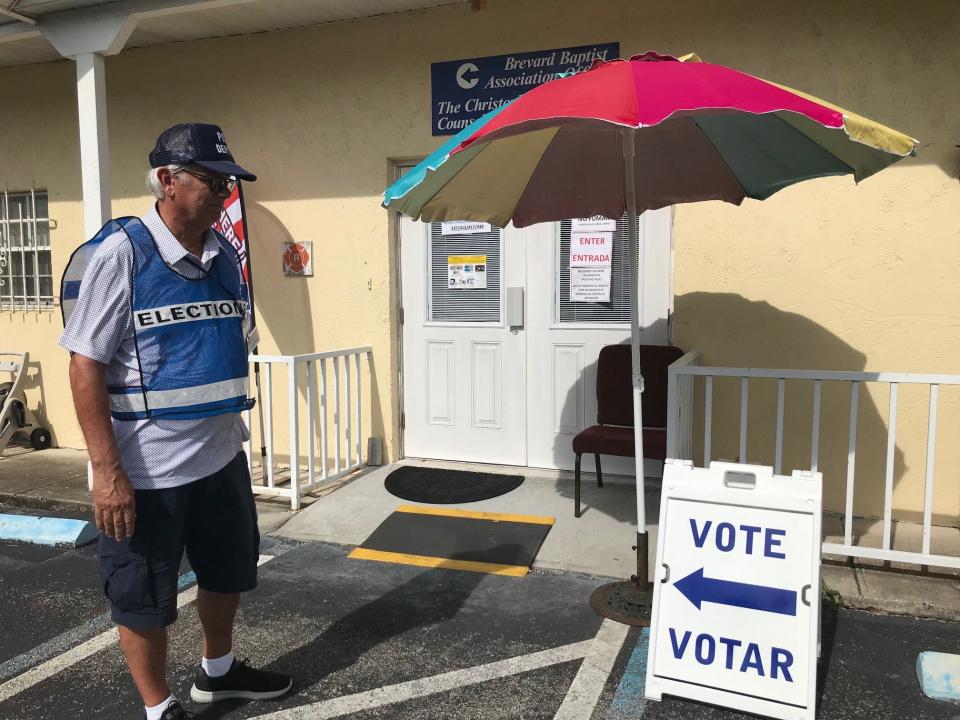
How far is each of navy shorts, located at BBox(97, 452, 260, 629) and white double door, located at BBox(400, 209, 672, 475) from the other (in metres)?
3.10

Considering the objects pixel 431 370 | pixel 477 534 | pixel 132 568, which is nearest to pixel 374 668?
→ pixel 132 568

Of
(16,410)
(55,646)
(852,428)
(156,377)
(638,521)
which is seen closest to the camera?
(156,377)

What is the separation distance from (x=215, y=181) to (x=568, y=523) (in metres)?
2.98

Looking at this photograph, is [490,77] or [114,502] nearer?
[114,502]

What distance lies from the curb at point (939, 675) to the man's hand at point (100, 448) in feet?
9.43

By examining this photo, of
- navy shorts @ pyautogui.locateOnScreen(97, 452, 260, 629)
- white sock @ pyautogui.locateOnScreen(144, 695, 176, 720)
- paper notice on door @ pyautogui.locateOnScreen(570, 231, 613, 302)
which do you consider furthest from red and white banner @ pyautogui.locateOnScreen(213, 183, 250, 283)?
white sock @ pyautogui.locateOnScreen(144, 695, 176, 720)

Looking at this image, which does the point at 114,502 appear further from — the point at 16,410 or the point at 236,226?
the point at 16,410

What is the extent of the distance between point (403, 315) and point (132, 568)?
3708 mm

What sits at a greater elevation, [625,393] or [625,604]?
[625,393]

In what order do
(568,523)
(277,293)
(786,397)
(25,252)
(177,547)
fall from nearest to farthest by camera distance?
(177,547)
(568,523)
(786,397)
(277,293)
(25,252)

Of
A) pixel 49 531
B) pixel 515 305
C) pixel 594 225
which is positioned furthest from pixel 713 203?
pixel 49 531

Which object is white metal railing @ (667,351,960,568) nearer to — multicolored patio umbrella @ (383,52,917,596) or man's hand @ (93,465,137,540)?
multicolored patio umbrella @ (383,52,917,596)

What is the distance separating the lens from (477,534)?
4305 mm

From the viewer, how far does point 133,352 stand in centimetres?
220
